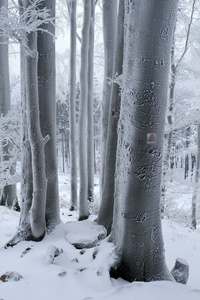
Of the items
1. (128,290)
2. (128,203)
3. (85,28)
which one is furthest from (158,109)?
(85,28)

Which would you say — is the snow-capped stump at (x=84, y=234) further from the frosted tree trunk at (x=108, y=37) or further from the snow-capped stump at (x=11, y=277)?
the frosted tree trunk at (x=108, y=37)

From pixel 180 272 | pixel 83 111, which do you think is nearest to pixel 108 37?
pixel 83 111

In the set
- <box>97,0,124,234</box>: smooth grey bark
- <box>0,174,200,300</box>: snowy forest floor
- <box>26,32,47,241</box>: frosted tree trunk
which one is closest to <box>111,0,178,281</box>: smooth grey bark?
<box>0,174,200,300</box>: snowy forest floor

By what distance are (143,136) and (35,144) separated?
148cm

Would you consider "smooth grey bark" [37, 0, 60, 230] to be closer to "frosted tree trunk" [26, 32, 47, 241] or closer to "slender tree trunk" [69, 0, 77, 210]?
"frosted tree trunk" [26, 32, 47, 241]

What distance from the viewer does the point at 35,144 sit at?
2.73 m

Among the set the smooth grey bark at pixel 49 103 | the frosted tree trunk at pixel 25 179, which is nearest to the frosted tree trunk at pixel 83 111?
the smooth grey bark at pixel 49 103

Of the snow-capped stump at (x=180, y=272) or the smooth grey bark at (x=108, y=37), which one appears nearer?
the snow-capped stump at (x=180, y=272)

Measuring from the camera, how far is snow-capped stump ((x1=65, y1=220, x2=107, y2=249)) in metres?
2.91

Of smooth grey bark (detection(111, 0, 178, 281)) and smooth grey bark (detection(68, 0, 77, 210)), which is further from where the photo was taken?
smooth grey bark (detection(68, 0, 77, 210))

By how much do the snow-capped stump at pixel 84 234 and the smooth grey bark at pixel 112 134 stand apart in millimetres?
194

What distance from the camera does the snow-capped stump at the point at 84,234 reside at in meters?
2.91

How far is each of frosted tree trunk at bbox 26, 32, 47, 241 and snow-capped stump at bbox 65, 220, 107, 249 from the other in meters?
0.44

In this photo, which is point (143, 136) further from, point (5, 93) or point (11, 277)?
point (5, 93)
